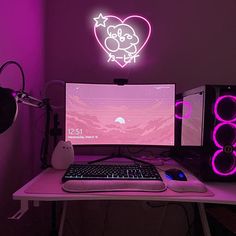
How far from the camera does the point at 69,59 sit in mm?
1697

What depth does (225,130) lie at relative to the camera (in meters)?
1.08

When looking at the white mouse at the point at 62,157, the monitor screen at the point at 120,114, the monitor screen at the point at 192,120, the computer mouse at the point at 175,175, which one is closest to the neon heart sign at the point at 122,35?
the monitor screen at the point at 120,114

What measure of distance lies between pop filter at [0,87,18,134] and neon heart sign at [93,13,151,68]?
961 millimetres

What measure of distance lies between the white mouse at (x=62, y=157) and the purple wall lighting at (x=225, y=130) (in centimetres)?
68

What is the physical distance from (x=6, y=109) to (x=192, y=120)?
33.6 inches

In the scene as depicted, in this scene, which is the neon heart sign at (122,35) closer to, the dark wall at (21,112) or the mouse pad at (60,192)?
the dark wall at (21,112)

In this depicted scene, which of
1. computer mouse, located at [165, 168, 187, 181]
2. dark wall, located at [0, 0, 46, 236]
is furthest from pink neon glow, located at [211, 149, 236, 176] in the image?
dark wall, located at [0, 0, 46, 236]

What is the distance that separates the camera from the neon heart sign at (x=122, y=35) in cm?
166

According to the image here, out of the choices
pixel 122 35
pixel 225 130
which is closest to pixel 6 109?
pixel 225 130

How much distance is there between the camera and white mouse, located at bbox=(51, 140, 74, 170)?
1.27m

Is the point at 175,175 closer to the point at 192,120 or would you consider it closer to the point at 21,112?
the point at 192,120

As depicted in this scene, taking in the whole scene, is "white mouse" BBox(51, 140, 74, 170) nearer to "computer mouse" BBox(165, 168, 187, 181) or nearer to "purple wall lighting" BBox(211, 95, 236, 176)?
"computer mouse" BBox(165, 168, 187, 181)

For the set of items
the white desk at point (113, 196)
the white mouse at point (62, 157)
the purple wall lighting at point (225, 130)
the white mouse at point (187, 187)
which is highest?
the purple wall lighting at point (225, 130)

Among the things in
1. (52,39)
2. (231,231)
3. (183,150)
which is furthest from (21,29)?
(231,231)
